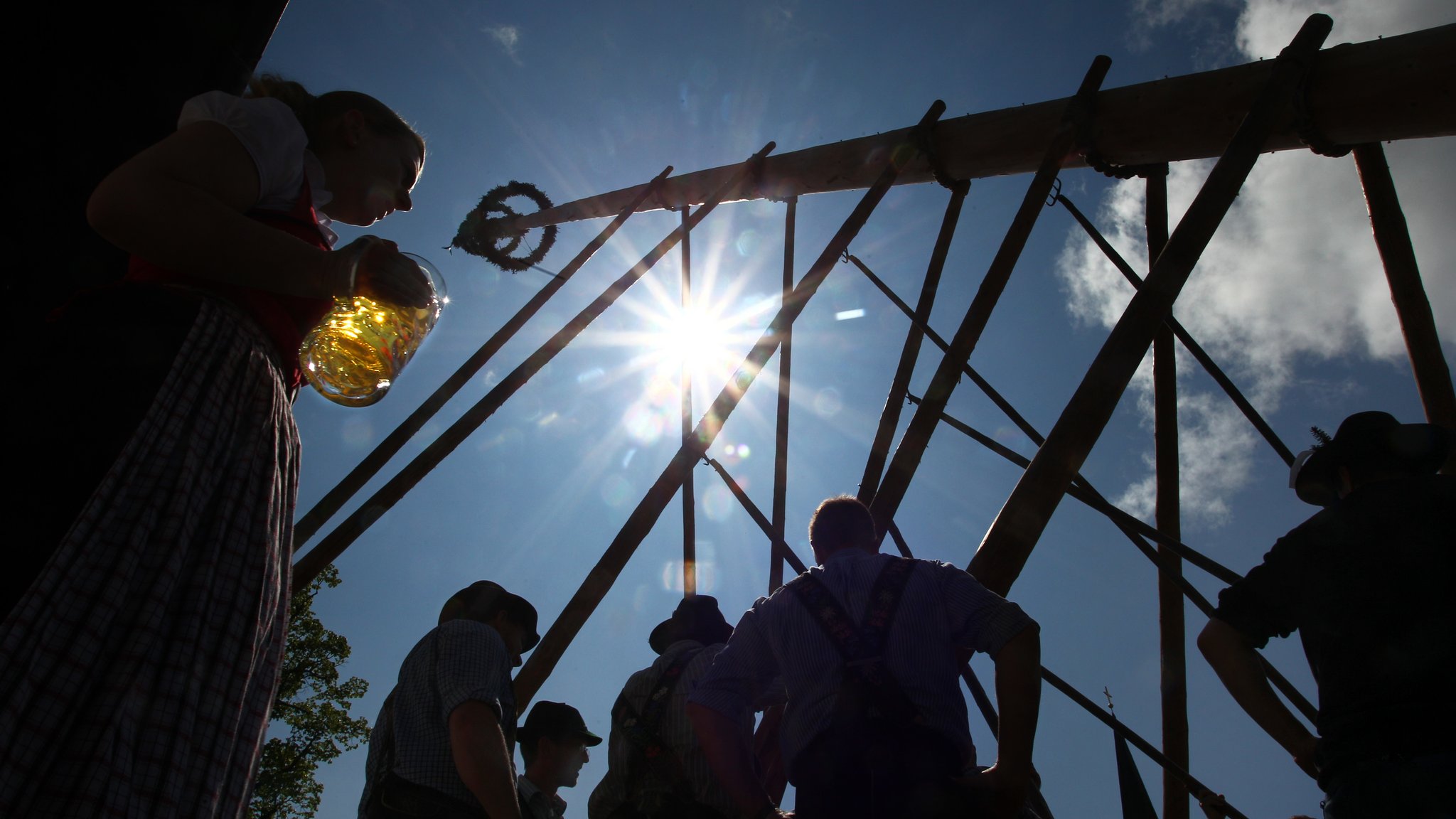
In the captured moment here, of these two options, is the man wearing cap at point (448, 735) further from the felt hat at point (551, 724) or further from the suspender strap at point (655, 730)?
the felt hat at point (551, 724)

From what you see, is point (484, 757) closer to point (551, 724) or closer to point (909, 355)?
point (551, 724)

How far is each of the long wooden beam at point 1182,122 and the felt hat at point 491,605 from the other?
3479mm

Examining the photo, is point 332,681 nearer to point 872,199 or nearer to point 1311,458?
point 872,199

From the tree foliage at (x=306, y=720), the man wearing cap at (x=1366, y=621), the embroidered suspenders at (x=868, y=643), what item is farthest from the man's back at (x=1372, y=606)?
the tree foliage at (x=306, y=720)

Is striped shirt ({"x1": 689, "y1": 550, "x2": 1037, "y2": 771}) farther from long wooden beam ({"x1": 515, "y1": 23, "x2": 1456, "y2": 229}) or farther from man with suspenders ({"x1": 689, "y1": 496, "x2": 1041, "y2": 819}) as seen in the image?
long wooden beam ({"x1": 515, "y1": 23, "x2": 1456, "y2": 229})

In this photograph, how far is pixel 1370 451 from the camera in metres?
2.18

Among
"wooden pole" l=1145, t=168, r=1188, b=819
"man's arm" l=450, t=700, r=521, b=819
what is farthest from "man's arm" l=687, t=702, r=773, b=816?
Result: "wooden pole" l=1145, t=168, r=1188, b=819

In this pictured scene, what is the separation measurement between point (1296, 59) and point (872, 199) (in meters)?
2.11

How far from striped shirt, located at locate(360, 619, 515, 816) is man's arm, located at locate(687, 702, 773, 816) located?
488 mm

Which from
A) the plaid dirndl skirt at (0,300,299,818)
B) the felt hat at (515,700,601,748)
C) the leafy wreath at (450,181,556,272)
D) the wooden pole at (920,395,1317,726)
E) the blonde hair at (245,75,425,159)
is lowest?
the plaid dirndl skirt at (0,300,299,818)

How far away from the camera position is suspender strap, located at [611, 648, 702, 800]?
2.73 metres

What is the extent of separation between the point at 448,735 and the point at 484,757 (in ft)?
0.67

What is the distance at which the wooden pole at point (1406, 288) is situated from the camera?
3553 mm

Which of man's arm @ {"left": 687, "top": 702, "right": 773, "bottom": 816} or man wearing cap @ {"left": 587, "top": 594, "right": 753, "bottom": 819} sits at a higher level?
man wearing cap @ {"left": 587, "top": 594, "right": 753, "bottom": 819}
